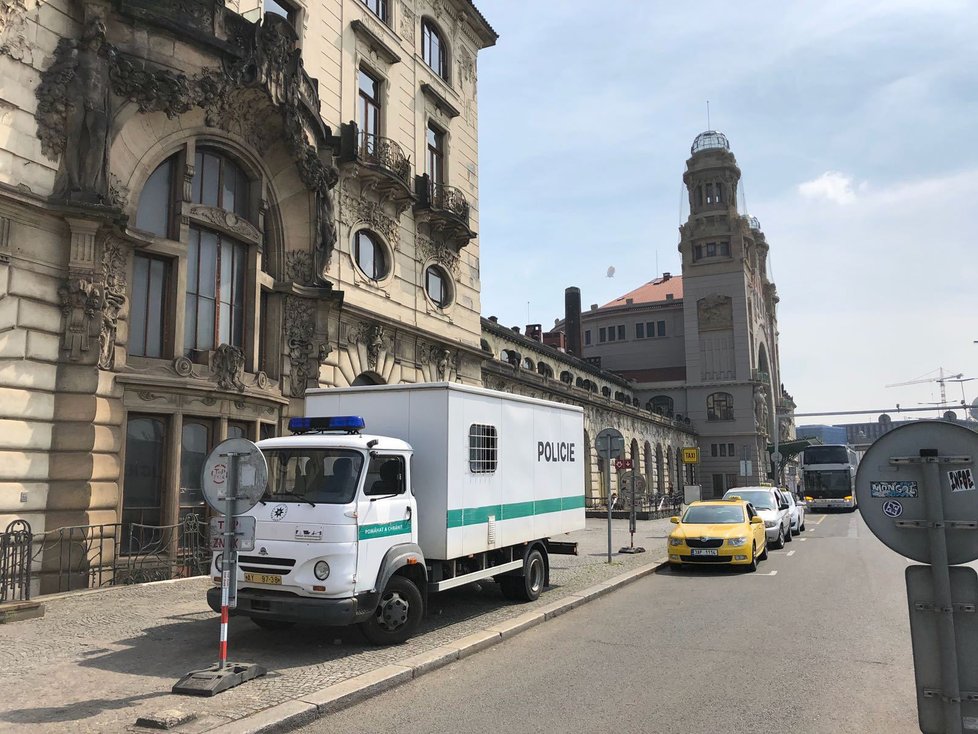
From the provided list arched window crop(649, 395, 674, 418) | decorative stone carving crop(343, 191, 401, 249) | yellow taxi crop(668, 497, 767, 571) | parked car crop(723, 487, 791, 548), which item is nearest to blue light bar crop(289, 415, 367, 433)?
yellow taxi crop(668, 497, 767, 571)

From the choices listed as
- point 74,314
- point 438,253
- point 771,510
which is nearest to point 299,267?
point 74,314

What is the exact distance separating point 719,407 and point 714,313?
10.1 m

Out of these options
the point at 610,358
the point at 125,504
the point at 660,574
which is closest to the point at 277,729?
the point at 125,504

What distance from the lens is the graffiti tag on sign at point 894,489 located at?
4.04 m

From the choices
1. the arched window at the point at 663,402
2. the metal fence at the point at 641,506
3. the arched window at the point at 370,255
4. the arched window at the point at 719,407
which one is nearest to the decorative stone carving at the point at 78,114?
the arched window at the point at 370,255

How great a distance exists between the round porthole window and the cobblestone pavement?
13256 mm

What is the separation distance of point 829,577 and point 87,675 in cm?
1369

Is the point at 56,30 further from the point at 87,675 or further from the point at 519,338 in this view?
the point at 519,338

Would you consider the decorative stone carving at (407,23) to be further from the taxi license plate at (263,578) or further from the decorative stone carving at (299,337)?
the taxi license plate at (263,578)

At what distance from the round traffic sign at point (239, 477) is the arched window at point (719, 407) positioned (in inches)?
2888

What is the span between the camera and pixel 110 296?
1333cm

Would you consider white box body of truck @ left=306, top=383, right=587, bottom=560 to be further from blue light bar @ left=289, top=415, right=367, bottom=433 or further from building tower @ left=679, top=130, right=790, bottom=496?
building tower @ left=679, top=130, right=790, bottom=496

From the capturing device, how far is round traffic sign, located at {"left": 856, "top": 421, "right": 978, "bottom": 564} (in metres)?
3.94

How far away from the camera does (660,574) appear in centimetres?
1580
